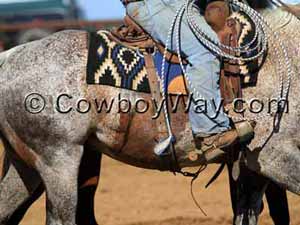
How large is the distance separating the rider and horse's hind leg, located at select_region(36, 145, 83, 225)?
853mm

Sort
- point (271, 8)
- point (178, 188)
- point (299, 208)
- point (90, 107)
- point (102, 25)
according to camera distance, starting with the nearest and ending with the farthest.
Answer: point (90, 107) → point (271, 8) → point (299, 208) → point (178, 188) → point (102, 25)

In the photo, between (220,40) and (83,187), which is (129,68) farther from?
(83,187)

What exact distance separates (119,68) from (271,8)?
1.21m

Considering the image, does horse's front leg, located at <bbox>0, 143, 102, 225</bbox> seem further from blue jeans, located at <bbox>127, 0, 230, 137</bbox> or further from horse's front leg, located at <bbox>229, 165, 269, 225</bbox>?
horse's front leg, located at <bbox>229, 165, 269, 225</bbox>

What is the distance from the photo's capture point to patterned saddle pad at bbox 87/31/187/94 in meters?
5.75

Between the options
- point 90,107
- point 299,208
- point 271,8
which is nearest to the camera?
point 90,107

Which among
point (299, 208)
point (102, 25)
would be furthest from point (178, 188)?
point (102, 25)

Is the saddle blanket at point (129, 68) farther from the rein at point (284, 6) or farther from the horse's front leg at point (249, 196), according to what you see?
the horse's front leg at point (249, 196)

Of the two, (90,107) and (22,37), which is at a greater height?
(90,107)

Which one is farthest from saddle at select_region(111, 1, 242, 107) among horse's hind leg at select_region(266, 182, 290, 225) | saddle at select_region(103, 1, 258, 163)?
horse's hind leg at select_region(266, 182, 290, 225)

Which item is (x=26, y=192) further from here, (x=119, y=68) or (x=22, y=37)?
(x=22, y=37)

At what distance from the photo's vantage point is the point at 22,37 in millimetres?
19531

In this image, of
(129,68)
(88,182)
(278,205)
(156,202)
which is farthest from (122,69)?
(156,202)

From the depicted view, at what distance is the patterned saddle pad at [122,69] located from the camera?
5746 millimetres
